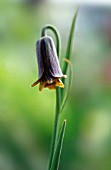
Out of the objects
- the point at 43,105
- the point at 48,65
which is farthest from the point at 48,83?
the point at 43,105

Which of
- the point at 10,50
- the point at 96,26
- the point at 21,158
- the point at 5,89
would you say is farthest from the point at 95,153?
the point at 96,26

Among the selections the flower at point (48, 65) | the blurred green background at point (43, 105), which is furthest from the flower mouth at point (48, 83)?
the blurred green background at point (43, 105)

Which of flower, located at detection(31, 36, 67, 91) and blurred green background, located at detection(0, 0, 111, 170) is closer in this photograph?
flower, located at detection(31, 36, 67, 91)

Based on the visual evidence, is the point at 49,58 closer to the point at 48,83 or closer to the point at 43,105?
the point at 48,83

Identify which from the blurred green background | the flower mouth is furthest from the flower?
the blurred green background

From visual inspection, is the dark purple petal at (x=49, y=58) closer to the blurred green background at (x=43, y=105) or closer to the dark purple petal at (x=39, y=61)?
the dark purple petal at (x=39, y=61)

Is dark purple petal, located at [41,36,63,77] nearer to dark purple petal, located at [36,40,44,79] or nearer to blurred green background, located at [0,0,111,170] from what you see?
dark purple petal, located at [36,40,44,79]
